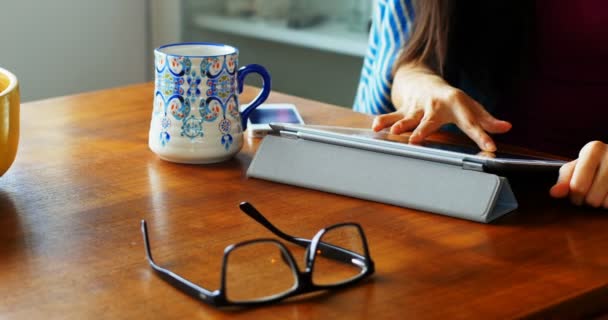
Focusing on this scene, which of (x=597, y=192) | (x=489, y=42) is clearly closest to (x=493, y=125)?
(x=597, y=192)

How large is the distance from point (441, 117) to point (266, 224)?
41 centimetres

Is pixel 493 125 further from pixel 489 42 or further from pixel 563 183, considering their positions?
pixel 489 42

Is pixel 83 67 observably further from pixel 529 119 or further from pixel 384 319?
pixel 384 319

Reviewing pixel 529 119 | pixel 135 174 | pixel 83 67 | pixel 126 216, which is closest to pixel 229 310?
pixel 126 216

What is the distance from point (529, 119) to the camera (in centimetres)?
144

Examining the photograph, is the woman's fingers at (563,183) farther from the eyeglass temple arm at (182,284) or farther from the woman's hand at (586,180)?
the eyeglass temple arm at (182,284)

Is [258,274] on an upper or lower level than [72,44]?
upper

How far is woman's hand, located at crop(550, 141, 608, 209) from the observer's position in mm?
890

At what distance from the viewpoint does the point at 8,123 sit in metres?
0.89

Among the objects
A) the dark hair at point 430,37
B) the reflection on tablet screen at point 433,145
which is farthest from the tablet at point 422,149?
the dark hair at point 430,37

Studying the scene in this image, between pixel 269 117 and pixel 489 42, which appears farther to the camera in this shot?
pixel 489 42

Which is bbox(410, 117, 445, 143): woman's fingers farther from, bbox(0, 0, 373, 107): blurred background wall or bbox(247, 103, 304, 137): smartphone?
bbox(0, 0, 373, 107): blurred background wall

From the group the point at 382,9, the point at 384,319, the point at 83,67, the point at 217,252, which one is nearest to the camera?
the point at 384,319

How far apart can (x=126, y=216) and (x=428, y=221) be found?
30cm
